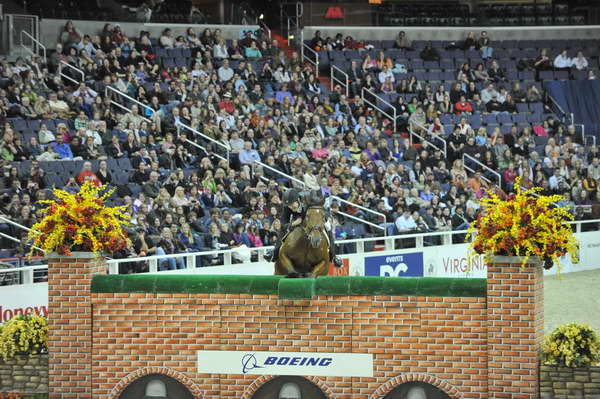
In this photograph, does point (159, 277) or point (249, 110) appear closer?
point (159, 277)

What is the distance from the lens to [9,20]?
87.9ft

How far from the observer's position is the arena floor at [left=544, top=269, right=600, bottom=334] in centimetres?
1977

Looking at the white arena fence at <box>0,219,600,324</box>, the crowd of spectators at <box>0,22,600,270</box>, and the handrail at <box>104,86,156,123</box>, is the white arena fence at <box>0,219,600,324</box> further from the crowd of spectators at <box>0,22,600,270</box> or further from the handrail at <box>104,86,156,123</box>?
the handrail at <box>104,86,156,123</box>

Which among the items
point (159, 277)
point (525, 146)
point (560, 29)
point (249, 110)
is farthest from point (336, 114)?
point (159, 277)

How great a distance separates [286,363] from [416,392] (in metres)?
1.46

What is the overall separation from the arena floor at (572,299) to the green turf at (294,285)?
20.0ft

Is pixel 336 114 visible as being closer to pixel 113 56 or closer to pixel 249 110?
pixel 249 110

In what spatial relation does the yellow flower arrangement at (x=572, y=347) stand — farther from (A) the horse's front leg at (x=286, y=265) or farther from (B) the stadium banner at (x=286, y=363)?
(A) the horse's front leg at (x=286, y=265)

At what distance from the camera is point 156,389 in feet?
43.5

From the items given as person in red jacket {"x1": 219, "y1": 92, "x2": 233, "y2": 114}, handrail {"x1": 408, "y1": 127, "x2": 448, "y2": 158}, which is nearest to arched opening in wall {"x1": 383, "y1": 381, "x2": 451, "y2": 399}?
person in red jacket {"x1": 219, "y1": 92, "x2": 233, "y2": 114}

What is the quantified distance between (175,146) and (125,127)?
47.3 inches

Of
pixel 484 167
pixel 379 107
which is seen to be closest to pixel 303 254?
pixel 484 167

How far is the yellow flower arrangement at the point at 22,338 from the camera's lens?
13.5 meters

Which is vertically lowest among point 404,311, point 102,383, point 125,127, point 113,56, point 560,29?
point 102,383
